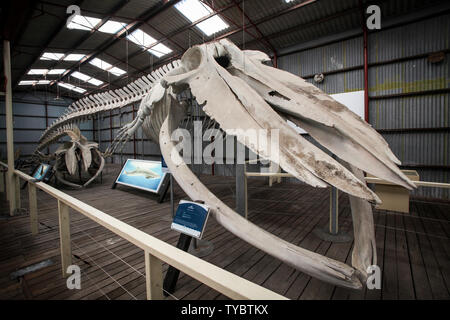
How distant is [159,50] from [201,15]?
3546 millimetres

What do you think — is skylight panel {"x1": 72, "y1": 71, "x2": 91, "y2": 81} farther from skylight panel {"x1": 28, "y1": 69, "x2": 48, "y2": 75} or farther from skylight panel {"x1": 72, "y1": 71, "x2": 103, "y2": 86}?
skylight panel {"x1": 28, "y1": 69, "x2": 48, "y2": 75}

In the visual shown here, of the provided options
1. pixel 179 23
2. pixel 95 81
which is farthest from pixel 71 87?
pixel 179 23

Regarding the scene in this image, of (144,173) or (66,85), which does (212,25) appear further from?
(66,85)

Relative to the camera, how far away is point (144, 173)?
6082mm

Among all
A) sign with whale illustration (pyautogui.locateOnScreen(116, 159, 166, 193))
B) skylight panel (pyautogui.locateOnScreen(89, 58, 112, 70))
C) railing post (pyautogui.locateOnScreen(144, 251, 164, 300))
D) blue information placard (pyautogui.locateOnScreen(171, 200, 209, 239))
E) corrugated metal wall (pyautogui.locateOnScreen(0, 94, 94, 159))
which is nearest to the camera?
railing post (pyautogui.locateOnScreen(144, 251, 164, 300))

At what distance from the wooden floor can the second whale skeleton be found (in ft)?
3.03

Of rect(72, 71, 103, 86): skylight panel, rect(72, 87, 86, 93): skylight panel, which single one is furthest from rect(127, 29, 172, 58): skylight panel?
rect(72, 87, 86, 93): skylight panel

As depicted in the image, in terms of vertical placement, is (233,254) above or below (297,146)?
below

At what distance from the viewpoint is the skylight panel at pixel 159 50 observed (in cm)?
1022

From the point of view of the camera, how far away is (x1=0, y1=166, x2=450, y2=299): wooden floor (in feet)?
6.83

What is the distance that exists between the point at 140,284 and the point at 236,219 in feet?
5.28

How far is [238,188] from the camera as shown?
4.18m
